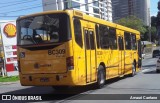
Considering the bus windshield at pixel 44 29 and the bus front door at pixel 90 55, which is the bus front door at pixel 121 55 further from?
the bus windshield at pixel 44 29

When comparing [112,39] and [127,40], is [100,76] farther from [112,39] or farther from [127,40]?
[127,40]

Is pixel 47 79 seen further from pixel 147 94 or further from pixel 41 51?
pixel 147 94

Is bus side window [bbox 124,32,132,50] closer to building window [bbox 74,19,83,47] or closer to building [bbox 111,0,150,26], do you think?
building window [bbox 74,19,83,47]

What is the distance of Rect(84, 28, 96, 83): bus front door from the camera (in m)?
14.9

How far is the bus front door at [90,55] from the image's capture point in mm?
14906

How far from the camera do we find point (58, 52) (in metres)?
13.5

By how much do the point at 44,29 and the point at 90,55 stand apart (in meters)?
2.55

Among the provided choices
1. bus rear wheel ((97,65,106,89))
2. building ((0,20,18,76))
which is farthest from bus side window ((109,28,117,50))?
building ((0,20,18,76))

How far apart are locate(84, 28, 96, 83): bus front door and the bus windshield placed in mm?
1597

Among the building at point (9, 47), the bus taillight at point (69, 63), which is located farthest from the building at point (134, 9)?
the bus taillight at point (69, 63)

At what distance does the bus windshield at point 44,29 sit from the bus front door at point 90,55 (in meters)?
1.60

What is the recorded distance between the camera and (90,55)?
50.2 ft

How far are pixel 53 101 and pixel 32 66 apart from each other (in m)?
1.86

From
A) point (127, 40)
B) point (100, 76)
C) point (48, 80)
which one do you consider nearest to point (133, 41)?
point (127, 40)
